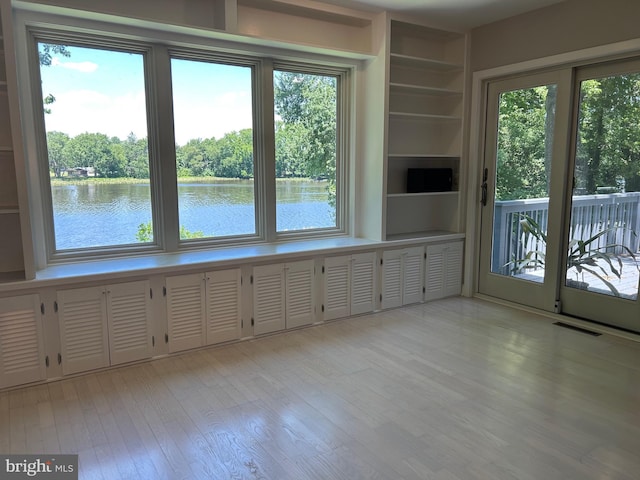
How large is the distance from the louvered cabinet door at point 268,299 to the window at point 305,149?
71 centimetres

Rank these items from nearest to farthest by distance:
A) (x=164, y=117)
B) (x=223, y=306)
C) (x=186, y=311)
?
(x=186, y=311), (x=223, y=306), (x=164, y=117)

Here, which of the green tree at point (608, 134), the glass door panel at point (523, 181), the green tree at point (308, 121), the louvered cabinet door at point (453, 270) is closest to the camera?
the green tree at point (608, 134)

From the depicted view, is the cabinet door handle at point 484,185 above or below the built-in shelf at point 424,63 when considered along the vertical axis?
below

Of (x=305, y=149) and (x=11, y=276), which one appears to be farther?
(x=305, y=149)

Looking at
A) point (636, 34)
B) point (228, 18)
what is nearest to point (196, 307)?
point (228, 18)

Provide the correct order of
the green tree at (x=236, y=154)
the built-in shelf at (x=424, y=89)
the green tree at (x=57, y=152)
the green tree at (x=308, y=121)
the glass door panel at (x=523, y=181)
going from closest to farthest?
the green tree at (x=57, y=152) → the green tree at (x=236, y=154) → the glass door panel at (x=523, y=181) → the green tree at (x=308, y=121) → the built-in shelf at (x=424, y=89)

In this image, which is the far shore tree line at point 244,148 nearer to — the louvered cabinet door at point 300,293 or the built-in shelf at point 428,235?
the built-in shelf at point 428,235

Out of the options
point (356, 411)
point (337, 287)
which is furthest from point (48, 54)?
point (356, 411)

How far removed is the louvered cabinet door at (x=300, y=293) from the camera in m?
3.83

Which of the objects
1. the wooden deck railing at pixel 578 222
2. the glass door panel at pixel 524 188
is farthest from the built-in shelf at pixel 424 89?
the wooden deck railing at pixel 578 222

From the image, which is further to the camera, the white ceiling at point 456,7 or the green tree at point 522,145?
the green tree at point 522,145

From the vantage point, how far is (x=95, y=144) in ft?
11.3

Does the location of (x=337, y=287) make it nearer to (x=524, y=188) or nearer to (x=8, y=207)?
(x=524, y=188)

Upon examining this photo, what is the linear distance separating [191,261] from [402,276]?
2.09m
